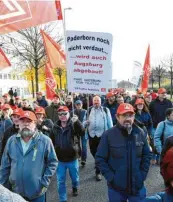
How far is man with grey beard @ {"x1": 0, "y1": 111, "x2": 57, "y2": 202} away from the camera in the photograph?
11.6 feet

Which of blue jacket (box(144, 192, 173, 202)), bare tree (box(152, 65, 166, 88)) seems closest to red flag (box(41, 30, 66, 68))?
blue jacket (box(144, 192, 173, 202))

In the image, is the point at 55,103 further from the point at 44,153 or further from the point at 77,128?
the point at 44,153

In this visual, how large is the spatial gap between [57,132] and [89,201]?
145 centimetres

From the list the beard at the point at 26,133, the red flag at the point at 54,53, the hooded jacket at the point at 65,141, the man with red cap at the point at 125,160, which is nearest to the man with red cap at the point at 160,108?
the red flag at the point at 54,53

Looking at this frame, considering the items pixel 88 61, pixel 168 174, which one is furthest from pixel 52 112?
pixel 168 174

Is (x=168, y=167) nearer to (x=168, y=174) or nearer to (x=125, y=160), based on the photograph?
(x=168, y=174)

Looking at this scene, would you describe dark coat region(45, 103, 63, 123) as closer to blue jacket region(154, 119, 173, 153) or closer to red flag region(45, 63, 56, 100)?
blue jacket region(154, 119, 173, 153)

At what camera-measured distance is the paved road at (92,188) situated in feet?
17.8

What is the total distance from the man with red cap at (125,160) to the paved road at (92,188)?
186 centimetres

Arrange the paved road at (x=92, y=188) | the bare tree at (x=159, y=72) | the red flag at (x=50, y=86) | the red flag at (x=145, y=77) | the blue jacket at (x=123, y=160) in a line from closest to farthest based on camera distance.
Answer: the blue jacket at (x=123, y=160) → the paved road at (x=92, y=188) → the red flag at (x=145, y=77) → the red flag at (x=50, y=86) → the bare tree at (x=159, y=72)

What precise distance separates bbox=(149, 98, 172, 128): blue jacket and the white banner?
12.1 feet

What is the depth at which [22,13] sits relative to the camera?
5035mm

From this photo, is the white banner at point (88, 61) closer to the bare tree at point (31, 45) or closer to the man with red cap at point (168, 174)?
the man with red cap at point (168, 174)

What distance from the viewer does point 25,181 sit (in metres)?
3.53
